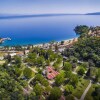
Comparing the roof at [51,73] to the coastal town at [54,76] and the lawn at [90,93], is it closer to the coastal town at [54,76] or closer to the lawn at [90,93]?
the coastal town at [54,76]

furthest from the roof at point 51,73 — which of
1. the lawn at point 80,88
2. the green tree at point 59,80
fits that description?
the lawn at point 80,88

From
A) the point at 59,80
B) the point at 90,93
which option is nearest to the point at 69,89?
the point at 59,80

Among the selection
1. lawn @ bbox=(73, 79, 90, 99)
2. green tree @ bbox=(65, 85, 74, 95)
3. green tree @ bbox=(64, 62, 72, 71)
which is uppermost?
green tree @ bbox=(64, 62, 72, 71)

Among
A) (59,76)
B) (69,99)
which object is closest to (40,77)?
(59,76)

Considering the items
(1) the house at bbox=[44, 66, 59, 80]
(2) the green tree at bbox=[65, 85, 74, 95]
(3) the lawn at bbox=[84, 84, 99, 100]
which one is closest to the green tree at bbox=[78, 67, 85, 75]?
(3) the lawn at bbox=[84, 84, 99, 100]

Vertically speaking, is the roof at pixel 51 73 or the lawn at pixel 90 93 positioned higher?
the roof at pixel 51 73

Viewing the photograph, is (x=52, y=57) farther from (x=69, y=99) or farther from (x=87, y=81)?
(x=69, y=99)

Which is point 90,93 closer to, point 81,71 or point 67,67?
point 81,71

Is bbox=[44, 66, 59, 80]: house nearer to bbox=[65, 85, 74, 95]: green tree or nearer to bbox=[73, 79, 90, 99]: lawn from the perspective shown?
bbox=[73, 79, 90, 99]: lawn
